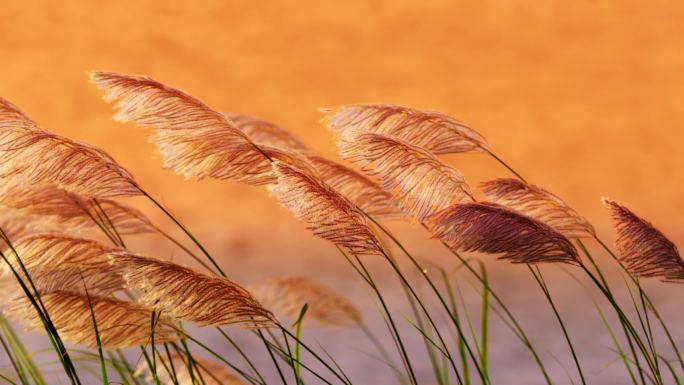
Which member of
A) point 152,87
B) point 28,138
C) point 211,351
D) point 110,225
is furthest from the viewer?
point 110,225

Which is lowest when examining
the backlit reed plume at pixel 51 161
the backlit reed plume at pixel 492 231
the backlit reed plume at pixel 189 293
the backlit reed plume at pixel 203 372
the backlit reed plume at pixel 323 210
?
the backlit reed plume at pixel 203 372

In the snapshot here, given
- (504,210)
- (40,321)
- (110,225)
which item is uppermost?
(504,210)

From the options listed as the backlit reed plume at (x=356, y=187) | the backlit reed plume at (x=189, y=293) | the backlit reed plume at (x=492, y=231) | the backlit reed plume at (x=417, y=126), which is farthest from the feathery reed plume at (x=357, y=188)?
the backlit reed plume at (x=189, y=293)

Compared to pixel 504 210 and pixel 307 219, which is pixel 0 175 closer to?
Answer: pixel 307 219

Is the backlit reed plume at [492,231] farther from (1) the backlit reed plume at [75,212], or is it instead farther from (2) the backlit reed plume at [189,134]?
(1) the backlit reed plume at [75,212]

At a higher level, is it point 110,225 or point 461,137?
point 461,137

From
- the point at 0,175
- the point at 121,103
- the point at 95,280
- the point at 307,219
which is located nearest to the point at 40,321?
the point at 95,280

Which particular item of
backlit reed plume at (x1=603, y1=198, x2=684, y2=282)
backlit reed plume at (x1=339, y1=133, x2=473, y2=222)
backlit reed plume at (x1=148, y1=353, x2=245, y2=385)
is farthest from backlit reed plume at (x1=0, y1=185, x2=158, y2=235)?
backlit reed plume at (x1=603, y1=198, x2=684, y2=282)
